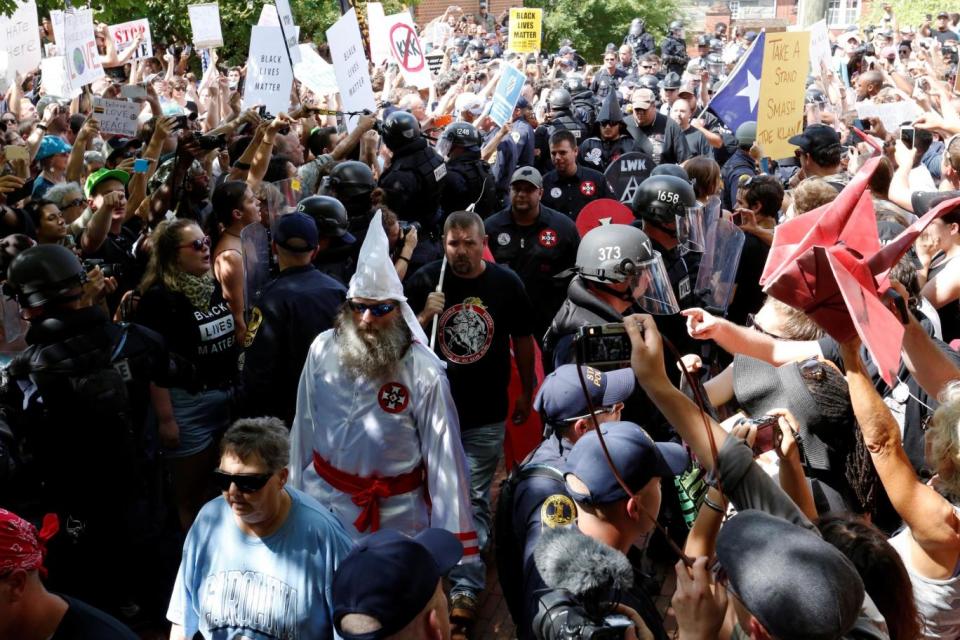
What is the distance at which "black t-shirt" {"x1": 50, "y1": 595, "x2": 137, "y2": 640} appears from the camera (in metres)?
2.79

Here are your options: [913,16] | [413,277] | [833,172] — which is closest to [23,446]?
[413,277]

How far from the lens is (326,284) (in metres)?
5.15

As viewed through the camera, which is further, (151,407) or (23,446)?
(151,407)

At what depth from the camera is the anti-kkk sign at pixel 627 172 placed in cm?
842

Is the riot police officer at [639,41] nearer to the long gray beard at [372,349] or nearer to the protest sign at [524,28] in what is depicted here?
the protest sign at [524,28]

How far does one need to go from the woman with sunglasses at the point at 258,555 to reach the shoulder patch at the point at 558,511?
0.73 m

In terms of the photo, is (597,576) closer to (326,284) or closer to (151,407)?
(326,284)

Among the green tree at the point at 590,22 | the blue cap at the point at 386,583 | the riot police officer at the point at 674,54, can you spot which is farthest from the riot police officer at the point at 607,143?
the green tree at the point at 590,22

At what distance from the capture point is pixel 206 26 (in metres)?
13.6

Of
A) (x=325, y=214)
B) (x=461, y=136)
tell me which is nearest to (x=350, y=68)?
(x=461, y=136)

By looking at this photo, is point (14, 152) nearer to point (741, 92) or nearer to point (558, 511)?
point (741, 92)

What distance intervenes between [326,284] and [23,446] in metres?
1.65

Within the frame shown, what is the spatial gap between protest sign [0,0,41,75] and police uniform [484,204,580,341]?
7477 mm

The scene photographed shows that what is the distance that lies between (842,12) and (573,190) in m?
58.1
